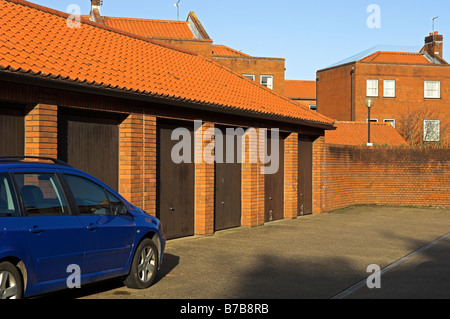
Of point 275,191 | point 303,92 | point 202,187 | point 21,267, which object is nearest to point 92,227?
point 21,267

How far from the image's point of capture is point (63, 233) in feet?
21.8

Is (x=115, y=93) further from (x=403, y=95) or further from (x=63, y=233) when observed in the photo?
(x=403, y=95)

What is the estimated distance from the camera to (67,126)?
10.6 m

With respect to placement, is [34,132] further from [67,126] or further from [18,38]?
[18,38]

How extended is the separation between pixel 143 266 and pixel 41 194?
2.13m

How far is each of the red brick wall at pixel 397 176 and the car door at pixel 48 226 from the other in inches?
685

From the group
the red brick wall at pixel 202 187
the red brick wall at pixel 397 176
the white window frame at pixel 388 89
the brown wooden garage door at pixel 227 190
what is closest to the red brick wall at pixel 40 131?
the red brick wall at pixel 202 187

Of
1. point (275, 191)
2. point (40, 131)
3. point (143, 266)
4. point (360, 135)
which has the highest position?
point (360, 135)

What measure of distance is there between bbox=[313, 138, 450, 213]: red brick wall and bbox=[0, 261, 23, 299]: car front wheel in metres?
18.3

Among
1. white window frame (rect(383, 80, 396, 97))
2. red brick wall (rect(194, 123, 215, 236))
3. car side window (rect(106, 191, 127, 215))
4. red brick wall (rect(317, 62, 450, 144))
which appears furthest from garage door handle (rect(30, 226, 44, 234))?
white window frame (rect(383, 80, 396, 97))

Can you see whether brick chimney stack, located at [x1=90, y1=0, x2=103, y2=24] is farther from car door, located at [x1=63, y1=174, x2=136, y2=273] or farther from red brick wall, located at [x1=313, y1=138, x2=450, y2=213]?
car door, located at [x1=63, y1=174, x2=136, y2=273]
